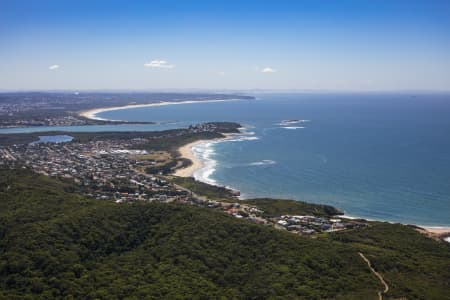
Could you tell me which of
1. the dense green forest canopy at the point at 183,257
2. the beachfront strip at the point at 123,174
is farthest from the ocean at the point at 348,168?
the dense green forest canopy at the point at 183,257

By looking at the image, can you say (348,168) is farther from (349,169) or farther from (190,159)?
(190,159)

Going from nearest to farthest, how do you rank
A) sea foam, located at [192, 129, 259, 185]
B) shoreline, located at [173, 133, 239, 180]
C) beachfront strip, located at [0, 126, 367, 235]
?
beachfront strip, located at [0, 126, 367, 235] < sea foam, located at [192, 129, 259, 185] < shoreline, located at [173, 133, 239, 180]

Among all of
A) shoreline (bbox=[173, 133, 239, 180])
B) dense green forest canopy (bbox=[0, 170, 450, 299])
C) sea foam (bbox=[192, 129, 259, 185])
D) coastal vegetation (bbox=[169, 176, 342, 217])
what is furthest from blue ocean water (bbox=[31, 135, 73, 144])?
dense green forest canopy (bbox=[0, 170, 450, 299])

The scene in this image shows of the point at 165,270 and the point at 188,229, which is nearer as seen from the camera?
the point at 165,270

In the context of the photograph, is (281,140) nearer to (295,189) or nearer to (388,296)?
(295,189)

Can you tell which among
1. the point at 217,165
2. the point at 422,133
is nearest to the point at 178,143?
the point at 217,165

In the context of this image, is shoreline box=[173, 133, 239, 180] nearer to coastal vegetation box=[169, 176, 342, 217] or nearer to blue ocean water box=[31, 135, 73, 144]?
coastal vegetation box=[169, 176, 342, 217]

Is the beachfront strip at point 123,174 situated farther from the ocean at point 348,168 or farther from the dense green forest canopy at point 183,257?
the ocean at point 348,168
